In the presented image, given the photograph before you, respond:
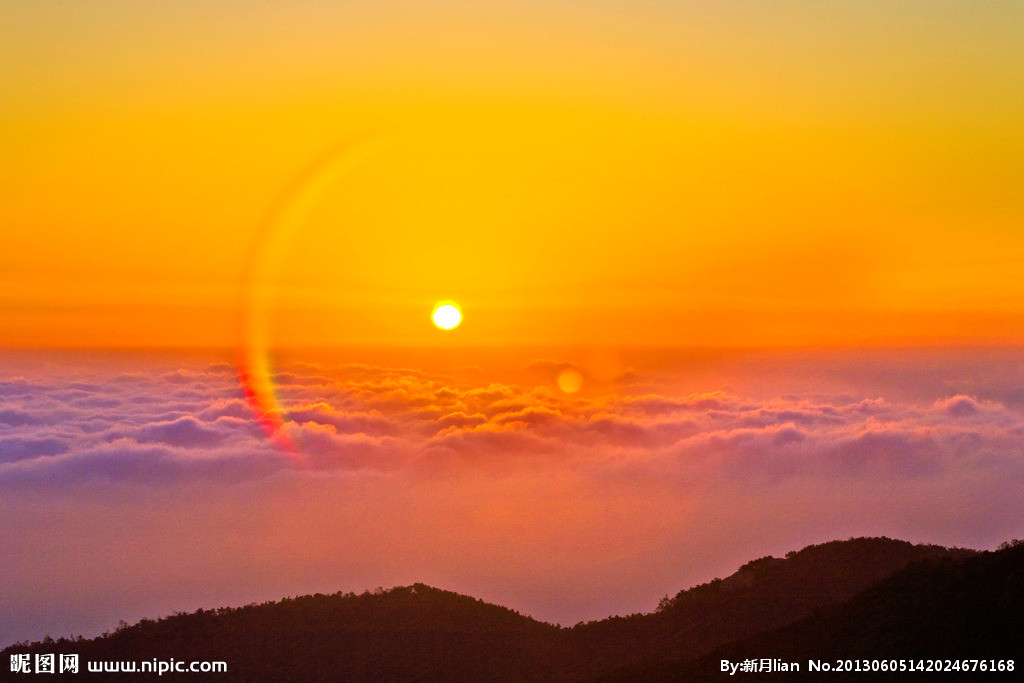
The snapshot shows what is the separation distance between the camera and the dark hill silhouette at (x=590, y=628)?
24938 mm

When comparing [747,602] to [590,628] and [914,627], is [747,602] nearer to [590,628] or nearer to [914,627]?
[590,628]

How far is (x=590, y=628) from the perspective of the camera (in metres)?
32.6

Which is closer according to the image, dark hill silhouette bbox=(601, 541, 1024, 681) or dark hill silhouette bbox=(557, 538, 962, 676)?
dark hill silhouette bbox=(601, 541, 1024, 681)

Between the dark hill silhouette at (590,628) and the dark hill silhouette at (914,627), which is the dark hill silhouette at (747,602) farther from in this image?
the dark hill silhouette at (914,627)

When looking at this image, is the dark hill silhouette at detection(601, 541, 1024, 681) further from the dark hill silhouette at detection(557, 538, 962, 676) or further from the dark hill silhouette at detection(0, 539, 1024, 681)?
the dark hill silhouette at detection(557, 538, 962, 676)

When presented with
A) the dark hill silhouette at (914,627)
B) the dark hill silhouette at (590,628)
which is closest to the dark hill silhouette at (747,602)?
the dark hill silhouette at (590,628)

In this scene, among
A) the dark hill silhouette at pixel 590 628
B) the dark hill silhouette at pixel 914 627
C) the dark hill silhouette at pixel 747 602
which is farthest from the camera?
the dark hill silhouette at pixel 747 602

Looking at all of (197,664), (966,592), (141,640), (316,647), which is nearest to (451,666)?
(316,647)

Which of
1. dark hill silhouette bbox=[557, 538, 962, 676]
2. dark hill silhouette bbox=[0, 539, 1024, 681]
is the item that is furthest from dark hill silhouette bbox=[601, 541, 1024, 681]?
dark hill silhouette bbox=[557, 538, 962, 676]

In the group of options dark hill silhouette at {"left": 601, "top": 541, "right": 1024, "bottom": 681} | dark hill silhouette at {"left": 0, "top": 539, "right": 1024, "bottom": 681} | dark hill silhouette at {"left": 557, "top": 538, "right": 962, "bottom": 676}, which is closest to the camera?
dark hill silhouette at {"left": 601, "top": 541, "right": 1024, "bottom": 681}

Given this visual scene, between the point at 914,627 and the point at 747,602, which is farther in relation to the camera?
the point at 747,602

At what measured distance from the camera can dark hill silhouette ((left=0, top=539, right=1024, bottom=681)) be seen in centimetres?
2494

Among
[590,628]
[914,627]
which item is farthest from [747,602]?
[914,627]

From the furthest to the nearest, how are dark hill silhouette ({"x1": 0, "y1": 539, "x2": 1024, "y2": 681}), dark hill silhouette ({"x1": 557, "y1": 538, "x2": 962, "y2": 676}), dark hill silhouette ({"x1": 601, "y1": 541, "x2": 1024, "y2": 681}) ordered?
dark hill silhouette ({"x1": 557, "y1": 538, "x2": 962, "y2": 676}), dark hill silhouette ({"x1": 0, "y1": 539, "x2": 1024, "y2": 681}), dark hill silhouette ({"x1": 601, "y1": 541, "x2": 1024, "y2": 681})
